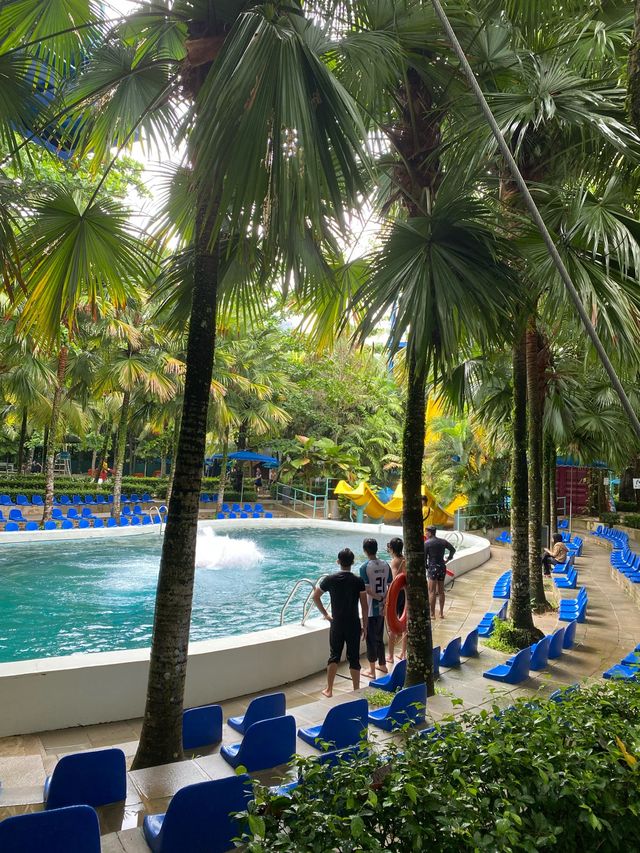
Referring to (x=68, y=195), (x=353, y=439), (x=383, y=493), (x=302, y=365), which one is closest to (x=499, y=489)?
(x=383, y=493)

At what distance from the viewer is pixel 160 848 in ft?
9.46

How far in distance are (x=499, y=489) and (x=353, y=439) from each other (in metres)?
11.0

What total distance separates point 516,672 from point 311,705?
2.53 m

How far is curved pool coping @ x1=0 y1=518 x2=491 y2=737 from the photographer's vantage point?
231 inches

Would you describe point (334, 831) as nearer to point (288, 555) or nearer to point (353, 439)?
point (288, 555)

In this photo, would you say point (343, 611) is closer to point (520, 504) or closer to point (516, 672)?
point (516, 672)

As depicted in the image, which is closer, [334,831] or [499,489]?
[334,831]

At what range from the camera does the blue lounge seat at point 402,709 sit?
16.1ft

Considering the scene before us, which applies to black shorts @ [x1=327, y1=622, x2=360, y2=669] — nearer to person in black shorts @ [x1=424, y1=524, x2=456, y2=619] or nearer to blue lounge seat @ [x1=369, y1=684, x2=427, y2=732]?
blue lounge seat @ [x1=369, y1=684, x2=427, y2=732]

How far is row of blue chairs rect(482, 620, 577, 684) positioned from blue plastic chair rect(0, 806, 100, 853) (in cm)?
560

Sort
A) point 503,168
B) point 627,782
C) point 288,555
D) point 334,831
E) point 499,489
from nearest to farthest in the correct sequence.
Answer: point 334,831 < point 627,782 < point 503,168 < point 288,555 < point 499,489

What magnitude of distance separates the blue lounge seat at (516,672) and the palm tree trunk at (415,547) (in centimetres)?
128

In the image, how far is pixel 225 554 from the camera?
19.1 metres

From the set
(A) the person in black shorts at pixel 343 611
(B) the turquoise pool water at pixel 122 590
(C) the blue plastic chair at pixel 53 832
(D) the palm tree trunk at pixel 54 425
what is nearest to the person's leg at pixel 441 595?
(B) the turquoise pool water at pixel 122 590
